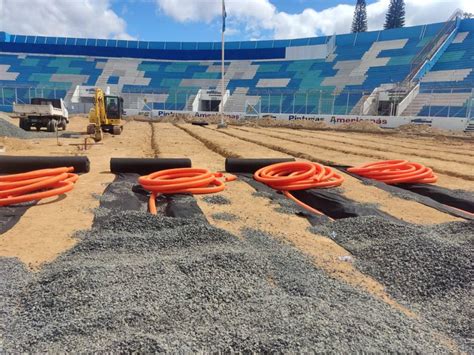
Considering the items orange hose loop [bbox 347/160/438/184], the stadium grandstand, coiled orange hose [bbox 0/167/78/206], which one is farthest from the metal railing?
coiled orange hose [bbox 0/167/78/206]

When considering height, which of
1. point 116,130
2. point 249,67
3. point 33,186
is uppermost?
point 249,67

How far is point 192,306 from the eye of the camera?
2.49 m

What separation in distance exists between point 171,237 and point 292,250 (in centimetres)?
133

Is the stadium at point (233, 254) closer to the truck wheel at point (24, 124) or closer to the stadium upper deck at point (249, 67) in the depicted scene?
the truck wheel at point (24, 124)

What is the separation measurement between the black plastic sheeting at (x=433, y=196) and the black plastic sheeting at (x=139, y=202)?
12.5 feet

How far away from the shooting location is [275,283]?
2.92 metres

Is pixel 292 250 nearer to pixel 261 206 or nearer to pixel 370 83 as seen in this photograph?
pixel 261 206

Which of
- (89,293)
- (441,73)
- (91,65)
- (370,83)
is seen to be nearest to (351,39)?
(370,83)

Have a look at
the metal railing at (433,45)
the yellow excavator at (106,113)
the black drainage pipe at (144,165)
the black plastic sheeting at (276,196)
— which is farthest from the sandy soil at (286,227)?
the metal railing at (433,45)

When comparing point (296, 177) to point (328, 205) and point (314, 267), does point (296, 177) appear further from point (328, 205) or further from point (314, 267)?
point (314, 267)

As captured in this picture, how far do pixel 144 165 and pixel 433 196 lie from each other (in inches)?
223

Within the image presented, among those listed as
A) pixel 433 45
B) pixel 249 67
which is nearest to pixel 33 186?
pixel 433 45

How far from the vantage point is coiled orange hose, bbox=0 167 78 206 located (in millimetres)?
5134

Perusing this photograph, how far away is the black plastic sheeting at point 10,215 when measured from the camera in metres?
4.28
